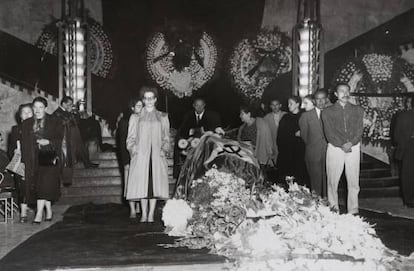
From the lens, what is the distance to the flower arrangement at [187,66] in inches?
613

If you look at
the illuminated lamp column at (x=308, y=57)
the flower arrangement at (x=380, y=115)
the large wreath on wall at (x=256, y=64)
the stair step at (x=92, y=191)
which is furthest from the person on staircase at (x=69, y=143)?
the flower arrangement at (x=380, y=115)

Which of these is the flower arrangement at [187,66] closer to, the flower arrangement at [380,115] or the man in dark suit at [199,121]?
the flower arrangement at [380,115]

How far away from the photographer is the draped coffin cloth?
7.54 metres

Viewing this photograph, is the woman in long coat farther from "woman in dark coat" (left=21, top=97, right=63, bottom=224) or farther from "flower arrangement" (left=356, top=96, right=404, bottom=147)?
"flower arrangement" (left=356, top=96, right=404, bottom=147)

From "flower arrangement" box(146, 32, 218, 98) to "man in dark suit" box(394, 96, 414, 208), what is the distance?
673cm

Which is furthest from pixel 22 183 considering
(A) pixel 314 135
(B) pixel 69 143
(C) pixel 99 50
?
(C) pixel 99 50

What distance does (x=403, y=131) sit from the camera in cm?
984

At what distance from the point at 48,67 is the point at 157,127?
7191 mm

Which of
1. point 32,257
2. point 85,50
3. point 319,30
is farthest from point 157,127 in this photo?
point 319,30

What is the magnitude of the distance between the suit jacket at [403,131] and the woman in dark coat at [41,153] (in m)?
5.36

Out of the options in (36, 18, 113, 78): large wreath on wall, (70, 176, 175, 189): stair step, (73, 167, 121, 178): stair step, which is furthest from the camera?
(36, 18, 113, 78): large wreath on wall

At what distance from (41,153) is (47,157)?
0.30ft

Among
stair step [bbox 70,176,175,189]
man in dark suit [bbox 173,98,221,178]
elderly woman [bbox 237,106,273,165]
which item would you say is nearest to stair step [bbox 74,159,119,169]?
stair step [bbox 70,176,175,189]

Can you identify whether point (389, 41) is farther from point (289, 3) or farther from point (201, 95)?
point (201, 95)
